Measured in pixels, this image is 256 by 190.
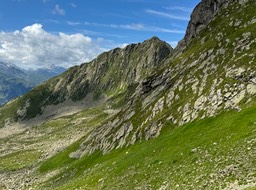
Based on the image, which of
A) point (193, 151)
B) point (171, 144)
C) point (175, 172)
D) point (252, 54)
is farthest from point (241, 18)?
point (175, 172)

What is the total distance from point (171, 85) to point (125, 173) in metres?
39.2

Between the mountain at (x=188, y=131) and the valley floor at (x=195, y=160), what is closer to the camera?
the valley floor at (x=195, y=160)

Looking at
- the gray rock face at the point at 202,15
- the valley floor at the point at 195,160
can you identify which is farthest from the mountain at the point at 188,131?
the gray rock face at the point at 202,15

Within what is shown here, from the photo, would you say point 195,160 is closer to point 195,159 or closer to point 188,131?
point 195,159

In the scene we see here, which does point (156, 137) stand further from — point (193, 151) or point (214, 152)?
point (214, 152)

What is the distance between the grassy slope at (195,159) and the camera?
3394 cm

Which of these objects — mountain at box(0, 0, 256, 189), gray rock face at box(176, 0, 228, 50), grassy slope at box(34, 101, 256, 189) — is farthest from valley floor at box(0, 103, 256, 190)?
gray rock face at box(176, 0, 228, 50)

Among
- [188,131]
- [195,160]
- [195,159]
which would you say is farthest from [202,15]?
[195,160]

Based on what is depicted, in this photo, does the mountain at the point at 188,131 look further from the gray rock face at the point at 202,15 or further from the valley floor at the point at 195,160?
the gray rock face at the point at 202,15

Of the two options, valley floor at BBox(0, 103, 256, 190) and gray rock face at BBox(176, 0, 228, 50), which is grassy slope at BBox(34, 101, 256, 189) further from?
gray rock face at BBox(176, 0, 228, 50)

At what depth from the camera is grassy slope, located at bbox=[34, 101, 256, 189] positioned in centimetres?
3394

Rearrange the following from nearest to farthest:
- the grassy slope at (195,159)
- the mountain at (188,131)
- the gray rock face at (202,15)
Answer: the grassy slope at (195,159) → the mountain at (188,131) → the gray rock face at (202,15)

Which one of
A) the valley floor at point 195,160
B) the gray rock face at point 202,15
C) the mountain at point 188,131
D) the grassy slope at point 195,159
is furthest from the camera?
the gray rock face at point 202,15

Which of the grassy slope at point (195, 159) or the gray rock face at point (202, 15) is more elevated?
the gray rock face at point (202, 15)
